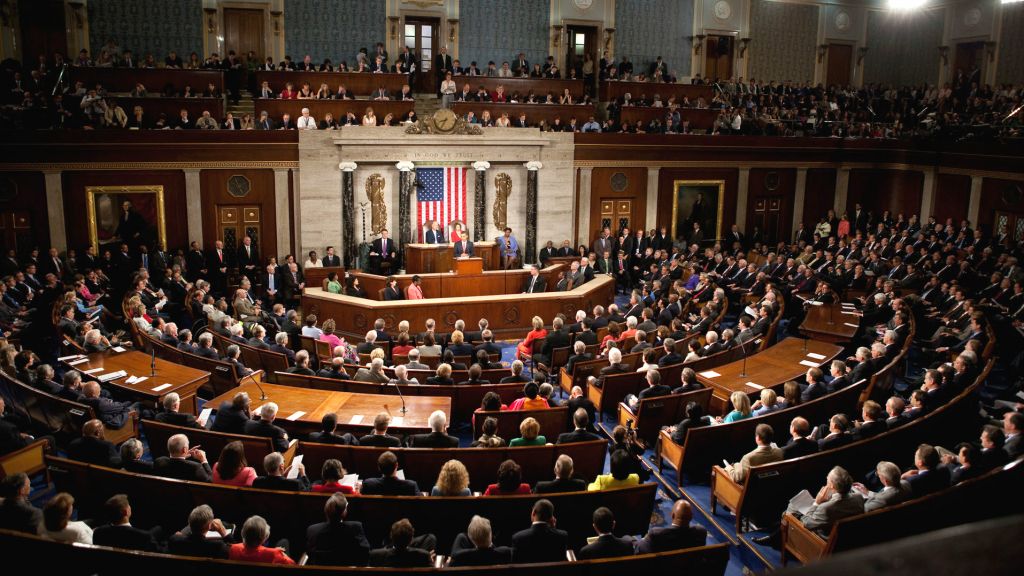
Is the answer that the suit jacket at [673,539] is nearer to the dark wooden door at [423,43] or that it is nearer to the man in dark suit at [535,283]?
the man in dark suit at [535,283]

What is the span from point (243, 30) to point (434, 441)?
17.6 meters

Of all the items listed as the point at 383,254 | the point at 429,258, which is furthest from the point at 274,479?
the point at 383,254

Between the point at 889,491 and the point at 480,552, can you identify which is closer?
the point at 480,552

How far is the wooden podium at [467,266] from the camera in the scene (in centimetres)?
1525

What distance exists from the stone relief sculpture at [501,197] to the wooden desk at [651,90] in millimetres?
4873

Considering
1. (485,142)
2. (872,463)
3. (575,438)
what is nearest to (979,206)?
(485,142)

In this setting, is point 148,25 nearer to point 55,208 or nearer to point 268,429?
point 55,208

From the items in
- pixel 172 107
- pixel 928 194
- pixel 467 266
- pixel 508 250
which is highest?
pixel 172 107

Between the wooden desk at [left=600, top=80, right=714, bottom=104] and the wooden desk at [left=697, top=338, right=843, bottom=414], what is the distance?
12.4 metres

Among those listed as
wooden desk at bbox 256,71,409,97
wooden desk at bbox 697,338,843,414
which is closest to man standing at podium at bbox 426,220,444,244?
wooden desk at bbox 256,71,409,97

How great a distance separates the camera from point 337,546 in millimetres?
5074

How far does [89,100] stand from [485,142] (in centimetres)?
882

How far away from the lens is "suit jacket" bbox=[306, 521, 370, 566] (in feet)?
16.6

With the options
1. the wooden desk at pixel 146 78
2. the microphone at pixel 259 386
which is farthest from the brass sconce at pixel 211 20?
the microphone at pixel 259 386
